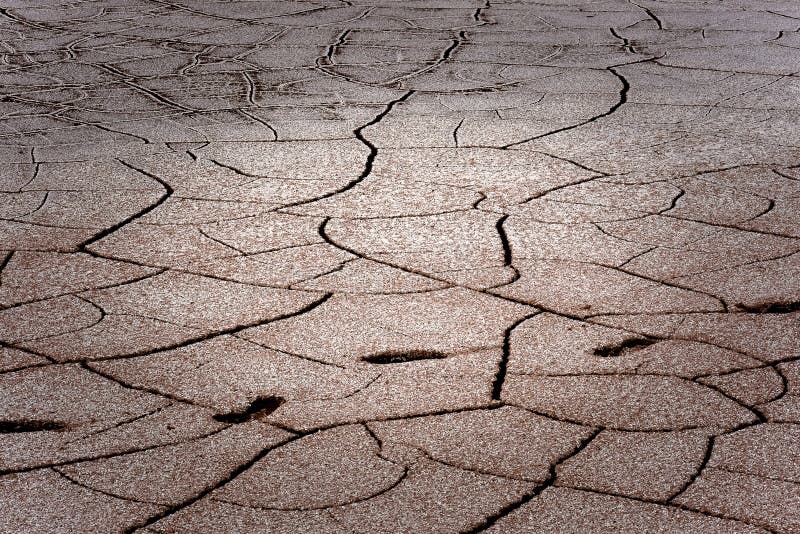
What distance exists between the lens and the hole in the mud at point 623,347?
2.28 metres

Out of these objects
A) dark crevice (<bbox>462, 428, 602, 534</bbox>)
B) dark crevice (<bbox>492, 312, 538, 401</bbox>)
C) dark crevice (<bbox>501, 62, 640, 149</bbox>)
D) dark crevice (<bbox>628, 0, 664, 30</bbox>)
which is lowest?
dark crevice (<bbox>462, 428, 602, 534</bbox>)

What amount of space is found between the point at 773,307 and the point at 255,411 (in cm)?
128

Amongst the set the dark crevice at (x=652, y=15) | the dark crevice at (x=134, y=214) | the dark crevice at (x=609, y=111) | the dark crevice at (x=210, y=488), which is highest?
the dark crevice at (x=652, y=15)

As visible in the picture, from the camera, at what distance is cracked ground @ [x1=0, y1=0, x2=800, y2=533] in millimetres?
1812

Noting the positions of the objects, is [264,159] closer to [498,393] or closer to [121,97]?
[121,97]

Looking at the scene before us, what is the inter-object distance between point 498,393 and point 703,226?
119cm

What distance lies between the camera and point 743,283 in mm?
2627

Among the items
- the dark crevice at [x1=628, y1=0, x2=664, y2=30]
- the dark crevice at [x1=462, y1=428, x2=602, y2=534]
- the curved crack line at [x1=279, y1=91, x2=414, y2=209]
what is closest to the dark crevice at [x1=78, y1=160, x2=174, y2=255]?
the curved crack line at [x1=279, y1=91, x2=414, y2=209]

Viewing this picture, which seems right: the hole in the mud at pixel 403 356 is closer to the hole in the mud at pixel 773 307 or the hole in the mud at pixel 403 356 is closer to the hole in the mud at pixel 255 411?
the hole in the mud at pixel 255 411

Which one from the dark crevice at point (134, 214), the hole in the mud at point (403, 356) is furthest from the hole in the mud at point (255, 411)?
the dark crevice at point (134, 214)

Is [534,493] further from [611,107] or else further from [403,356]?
[611,107]

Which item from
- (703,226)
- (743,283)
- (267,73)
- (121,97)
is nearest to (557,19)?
(267,73)

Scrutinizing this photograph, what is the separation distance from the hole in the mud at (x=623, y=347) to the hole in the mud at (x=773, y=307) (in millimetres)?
310

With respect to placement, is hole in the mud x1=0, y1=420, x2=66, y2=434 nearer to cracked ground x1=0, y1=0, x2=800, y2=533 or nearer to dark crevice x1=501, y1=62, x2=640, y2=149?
cracked ground x1=0, y1=0, x2=800, y2=533
